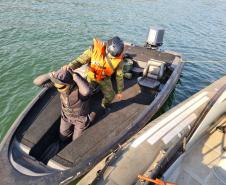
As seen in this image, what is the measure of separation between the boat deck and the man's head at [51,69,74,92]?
2.63m

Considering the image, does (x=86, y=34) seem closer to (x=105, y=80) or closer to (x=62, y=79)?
(x=105, y=80)

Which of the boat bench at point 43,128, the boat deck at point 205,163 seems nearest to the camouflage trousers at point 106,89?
the boat bench at point 43,128

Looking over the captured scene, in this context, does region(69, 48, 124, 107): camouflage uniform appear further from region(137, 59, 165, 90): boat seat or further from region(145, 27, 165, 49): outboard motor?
region(145, 27, 165, 49): outboard motor

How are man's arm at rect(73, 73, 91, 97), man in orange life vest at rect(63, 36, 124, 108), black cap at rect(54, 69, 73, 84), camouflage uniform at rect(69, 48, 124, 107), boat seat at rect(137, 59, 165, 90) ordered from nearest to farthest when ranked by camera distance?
black cap at rect(54, 69, 73, 84) < man's arm at rect(73, 73, 91, 97) < man in orange life vest at rect(63, 36, 124, 108) < camouflage uniform at rect(69, 48, 124, 107) < boat seat at rect(137, 59, 165, 90)

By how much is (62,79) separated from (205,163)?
325 cm

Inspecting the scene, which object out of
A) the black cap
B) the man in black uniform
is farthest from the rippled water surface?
the black cap

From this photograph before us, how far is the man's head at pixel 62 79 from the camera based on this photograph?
5.14 meters

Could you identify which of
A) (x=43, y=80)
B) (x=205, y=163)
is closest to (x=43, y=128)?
(x=43, y=80)

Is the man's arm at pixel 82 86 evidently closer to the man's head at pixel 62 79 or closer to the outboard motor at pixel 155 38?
the man's head at pixel 62 79

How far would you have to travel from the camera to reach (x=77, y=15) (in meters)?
17.2

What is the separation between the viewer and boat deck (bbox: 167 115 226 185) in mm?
4906

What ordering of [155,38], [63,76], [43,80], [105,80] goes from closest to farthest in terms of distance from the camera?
[63,76]
[43,80]
[105,80]
[155,38]

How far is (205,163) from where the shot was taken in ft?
17.4

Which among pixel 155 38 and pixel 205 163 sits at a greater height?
pixel 155 38
